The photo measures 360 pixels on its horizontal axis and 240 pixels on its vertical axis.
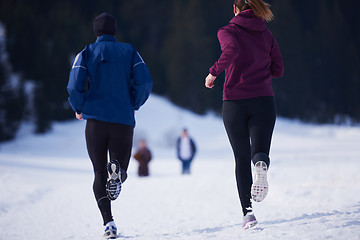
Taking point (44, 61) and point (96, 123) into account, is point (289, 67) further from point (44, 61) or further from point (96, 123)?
point (96, 123)

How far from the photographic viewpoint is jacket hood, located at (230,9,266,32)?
3426 mm

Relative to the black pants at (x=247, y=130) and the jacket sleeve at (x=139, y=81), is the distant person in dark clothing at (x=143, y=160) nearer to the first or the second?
the jacket sleeve at (x=139, y=81)

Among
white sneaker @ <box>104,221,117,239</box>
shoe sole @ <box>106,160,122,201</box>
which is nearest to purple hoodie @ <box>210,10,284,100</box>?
shoe sole @ <box>106,160,122,201</box>

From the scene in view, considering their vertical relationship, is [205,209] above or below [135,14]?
below

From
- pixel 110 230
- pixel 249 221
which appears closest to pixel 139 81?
pixel 110 230

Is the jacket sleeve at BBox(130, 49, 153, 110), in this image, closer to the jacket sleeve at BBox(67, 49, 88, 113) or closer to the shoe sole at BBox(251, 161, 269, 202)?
the jacket sleeve at BBox(67, 49, 88, 113)

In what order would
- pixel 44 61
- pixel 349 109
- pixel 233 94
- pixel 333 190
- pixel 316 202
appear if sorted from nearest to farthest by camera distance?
pixel 233 94 → pixel 316 202 → pixel 333 190 → pixel 44 61 → pixel 349 109

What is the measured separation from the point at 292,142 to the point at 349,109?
17.8 metres

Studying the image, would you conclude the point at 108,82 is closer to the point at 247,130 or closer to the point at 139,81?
the point at 139,81

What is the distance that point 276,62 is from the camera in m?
3.60

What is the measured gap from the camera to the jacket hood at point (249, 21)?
3.43 metres

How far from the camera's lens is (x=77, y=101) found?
11.4ft

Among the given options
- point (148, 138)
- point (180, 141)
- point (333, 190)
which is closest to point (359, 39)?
point (148, 138)

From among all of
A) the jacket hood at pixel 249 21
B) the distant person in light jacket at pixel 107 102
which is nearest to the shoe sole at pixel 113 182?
the distant person in light jacket at pixel 107 102
